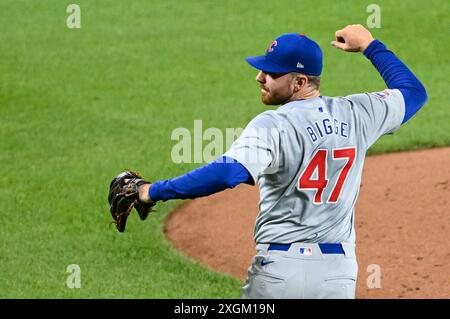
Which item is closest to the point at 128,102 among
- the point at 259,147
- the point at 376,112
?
the point at 376,112

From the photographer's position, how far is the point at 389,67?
6.16 meters

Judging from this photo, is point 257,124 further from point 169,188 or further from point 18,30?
point 18,30

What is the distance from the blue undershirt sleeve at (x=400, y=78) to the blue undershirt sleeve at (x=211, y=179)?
4.02ft

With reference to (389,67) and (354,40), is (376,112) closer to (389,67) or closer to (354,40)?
(389,67)

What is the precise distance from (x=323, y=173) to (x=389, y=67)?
0.91 m

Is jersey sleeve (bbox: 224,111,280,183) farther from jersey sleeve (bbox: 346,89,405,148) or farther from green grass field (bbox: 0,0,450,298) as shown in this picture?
green grass field (bbox: 0,0,450,298)

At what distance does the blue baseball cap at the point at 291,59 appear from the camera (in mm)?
5660

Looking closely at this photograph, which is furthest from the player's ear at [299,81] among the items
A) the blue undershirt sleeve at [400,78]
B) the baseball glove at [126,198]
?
the baseball glove at [126,198]

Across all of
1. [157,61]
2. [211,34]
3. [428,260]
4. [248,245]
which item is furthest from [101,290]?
[211,34]

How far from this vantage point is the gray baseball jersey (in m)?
5.49

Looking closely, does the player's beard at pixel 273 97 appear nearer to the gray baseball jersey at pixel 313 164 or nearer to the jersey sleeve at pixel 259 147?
the gray baseball jersey at pixel 313 164

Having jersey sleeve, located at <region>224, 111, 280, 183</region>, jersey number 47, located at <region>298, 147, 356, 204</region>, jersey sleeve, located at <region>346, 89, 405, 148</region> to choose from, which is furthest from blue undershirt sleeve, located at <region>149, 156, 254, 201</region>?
jersey sleeve, located at <region>346, 89, 405, 148</region>

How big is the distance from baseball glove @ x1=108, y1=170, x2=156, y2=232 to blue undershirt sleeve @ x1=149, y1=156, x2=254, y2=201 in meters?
0.26

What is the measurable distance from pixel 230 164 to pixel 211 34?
1292 cm
